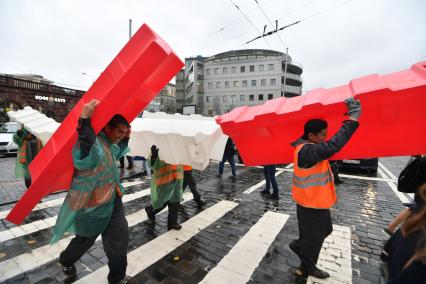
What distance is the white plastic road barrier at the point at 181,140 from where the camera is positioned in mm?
3191

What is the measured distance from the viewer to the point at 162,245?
3885mm

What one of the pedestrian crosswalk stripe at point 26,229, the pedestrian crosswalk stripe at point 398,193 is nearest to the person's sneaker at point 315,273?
the pedestrian crosswalk stripe at point 26,229

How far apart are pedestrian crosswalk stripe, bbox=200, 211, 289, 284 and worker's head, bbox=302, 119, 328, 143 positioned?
6.49 feet

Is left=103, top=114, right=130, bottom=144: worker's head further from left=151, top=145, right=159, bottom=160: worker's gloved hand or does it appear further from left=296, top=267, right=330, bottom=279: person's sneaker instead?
left=296, top=267, right=330, bottom=279: person's sneaker

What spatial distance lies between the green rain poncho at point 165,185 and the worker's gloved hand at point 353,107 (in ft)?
10.3

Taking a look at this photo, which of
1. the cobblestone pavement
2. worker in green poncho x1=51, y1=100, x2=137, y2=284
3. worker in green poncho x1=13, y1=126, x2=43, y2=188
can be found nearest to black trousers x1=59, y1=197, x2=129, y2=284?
worker in green poncho x1=51, y1=100, x2=137, y2=284

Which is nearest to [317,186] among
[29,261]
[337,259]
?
[337,259]

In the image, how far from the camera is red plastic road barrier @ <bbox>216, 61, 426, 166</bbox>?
2.11 metres

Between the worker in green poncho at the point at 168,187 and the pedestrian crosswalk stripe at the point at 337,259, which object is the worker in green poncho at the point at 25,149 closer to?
the worker in green poncho at the point at 168,187

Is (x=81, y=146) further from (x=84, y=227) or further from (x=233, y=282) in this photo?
(x=233, y=282)

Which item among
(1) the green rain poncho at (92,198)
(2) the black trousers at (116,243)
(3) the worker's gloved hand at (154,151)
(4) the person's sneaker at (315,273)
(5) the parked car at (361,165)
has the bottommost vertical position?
(4) the person's sneaker at (315,273)

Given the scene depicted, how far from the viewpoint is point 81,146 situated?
6.71 ft

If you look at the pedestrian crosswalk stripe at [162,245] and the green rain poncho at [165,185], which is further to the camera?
the green rain poncho at [165,185]

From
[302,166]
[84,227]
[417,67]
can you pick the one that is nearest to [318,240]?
[302,166]
